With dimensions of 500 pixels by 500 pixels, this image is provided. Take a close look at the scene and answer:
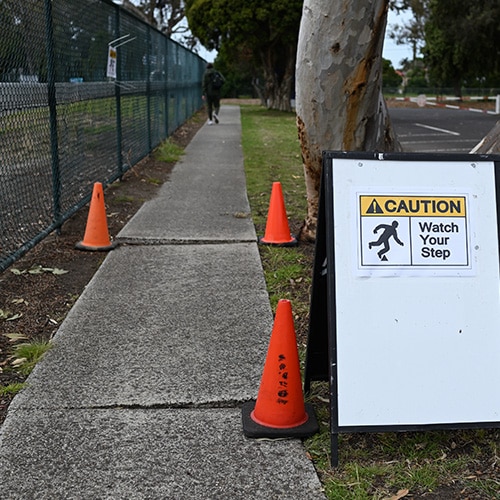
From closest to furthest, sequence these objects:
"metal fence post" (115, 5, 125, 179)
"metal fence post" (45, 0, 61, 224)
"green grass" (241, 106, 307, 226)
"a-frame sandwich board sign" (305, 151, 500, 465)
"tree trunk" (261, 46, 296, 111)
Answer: "a-frame sandwich board sign" (305, 151, 500, 465)
"metal fence post" (45, 0, 61, 224)
"green grass" (241, 106, 307, 226)
"metal fence post" (115, 5, 125, 179)
"tree trunk" (261, 46, 296, 111)

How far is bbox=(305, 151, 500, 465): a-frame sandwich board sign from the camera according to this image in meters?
3.19

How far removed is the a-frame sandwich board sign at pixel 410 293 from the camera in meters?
3.19

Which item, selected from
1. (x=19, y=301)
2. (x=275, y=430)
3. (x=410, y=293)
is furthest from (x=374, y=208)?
(x=19, y=301)

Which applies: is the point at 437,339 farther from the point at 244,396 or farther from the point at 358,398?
the point at 244,396

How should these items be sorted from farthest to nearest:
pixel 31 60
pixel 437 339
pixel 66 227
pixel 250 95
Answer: pixel 250 95
pixel 66 227
pixel 31 60
pixel 437 339

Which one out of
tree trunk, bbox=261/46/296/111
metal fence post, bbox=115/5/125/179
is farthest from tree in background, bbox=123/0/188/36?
metal fence post, bbox=115/5/125/179

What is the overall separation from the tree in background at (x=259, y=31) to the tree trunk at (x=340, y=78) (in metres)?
21.8

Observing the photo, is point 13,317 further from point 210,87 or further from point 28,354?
point 210,87

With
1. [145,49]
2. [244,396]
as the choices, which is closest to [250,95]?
[145,49]

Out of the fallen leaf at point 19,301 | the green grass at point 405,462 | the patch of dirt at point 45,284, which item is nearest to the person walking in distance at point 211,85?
the patch of dirt at point 45,284

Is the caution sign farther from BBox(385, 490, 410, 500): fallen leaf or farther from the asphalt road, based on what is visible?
the asphalt road

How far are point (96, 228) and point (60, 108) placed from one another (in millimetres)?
1109

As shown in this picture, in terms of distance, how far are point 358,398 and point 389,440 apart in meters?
0.32

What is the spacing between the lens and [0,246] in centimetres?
560
